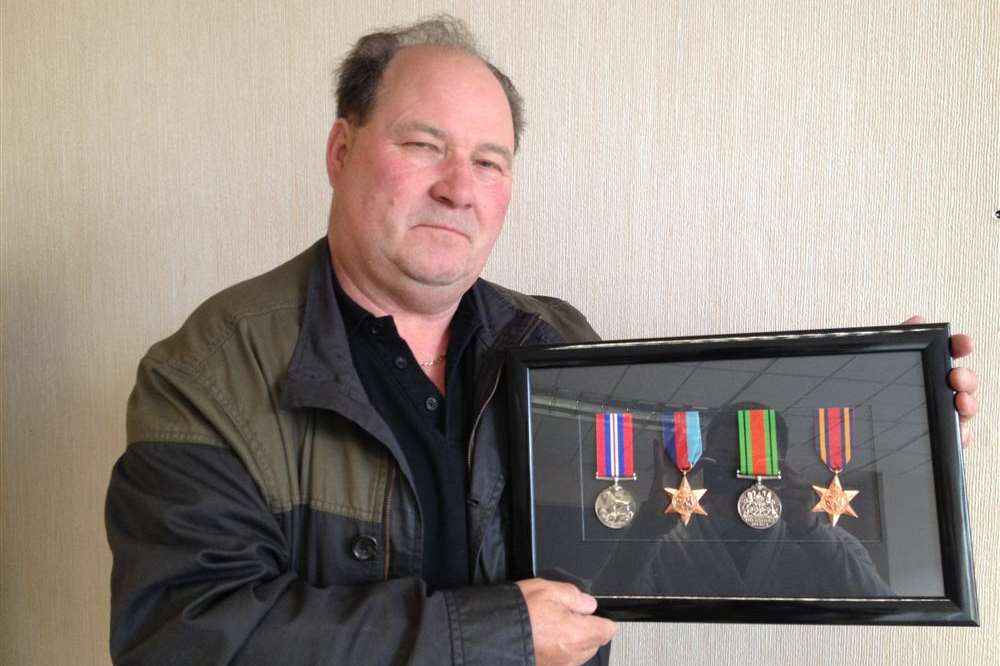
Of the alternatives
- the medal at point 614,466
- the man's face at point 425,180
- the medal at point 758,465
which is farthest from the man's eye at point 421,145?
the medal at point 758,465

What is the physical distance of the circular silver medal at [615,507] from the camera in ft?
3.82

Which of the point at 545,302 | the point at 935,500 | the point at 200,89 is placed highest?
the point at 200,89

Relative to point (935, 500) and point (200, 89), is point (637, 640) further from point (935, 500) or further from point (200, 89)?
point (200, 89)

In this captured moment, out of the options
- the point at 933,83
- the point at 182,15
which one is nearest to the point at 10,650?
the point at 182,15

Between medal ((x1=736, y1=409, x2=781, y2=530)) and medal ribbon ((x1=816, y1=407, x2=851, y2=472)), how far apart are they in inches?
2.2

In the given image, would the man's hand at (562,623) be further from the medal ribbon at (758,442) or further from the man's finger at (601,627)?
the medal ribbon at (758,442)

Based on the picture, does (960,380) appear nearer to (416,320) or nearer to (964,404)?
(964,404)

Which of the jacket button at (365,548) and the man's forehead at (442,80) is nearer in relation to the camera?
the jacket button at (365,548)

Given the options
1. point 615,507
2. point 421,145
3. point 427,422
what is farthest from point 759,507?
point 421,145

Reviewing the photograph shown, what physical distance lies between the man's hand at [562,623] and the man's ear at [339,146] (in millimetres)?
641

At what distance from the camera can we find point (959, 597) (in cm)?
108

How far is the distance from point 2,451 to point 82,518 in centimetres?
23

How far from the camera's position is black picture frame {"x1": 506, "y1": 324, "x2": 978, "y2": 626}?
110 centimetres

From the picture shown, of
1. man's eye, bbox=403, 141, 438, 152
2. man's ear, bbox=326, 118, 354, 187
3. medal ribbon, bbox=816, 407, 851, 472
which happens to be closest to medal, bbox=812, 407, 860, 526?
medal ribbon, bbox=816, 407, 851, 472
